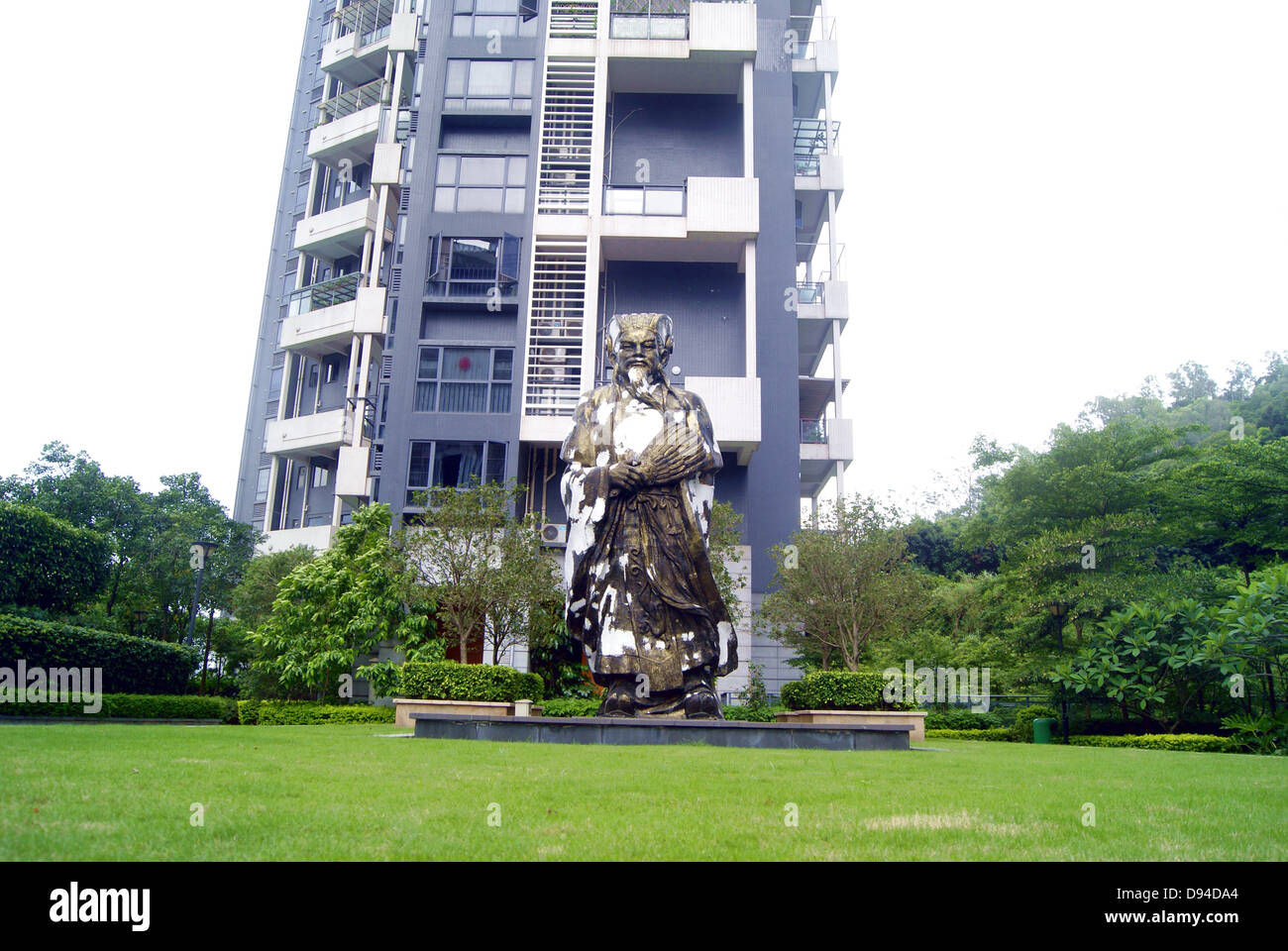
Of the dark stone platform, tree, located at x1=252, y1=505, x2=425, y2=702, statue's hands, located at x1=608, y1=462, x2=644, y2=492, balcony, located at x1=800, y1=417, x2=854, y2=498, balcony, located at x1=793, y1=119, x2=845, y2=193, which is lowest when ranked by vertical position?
the dark stone platform

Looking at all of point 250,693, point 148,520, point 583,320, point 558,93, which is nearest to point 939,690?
point 583,320

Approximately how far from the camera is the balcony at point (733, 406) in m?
29.6

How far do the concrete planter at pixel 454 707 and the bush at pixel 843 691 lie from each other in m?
6.10

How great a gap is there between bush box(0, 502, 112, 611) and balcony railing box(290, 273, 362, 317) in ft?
46.8

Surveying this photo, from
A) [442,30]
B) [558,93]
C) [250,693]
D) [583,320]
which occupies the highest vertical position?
[442,30]

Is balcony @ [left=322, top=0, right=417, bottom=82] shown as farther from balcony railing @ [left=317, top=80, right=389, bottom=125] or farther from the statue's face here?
the statue's face

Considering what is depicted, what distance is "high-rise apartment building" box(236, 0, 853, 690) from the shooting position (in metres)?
31.3

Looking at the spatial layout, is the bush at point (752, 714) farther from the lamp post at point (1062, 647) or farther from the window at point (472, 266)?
the window at point (472, 266)

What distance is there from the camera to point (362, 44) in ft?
142

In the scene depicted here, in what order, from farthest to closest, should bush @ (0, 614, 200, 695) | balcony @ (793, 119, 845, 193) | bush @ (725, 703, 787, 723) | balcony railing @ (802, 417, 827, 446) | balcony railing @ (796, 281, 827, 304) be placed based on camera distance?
balcony @ (793, 119, 845, 193) → balcony railing @ (796, 281, 827, 304) → balcony railing @ (802, 417, 827, 446) → bush @ (725, 703, 787, 723) → bush @ (0, 614, 200, 695)

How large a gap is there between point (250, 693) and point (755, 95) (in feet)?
Result: 92.1

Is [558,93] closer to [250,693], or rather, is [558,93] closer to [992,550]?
[250,693]

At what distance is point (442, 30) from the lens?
3591cm

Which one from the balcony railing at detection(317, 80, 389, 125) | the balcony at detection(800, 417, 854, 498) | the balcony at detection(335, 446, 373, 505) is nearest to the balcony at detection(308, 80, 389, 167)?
the balcony railing at detection(317, 80, 389, 125)
